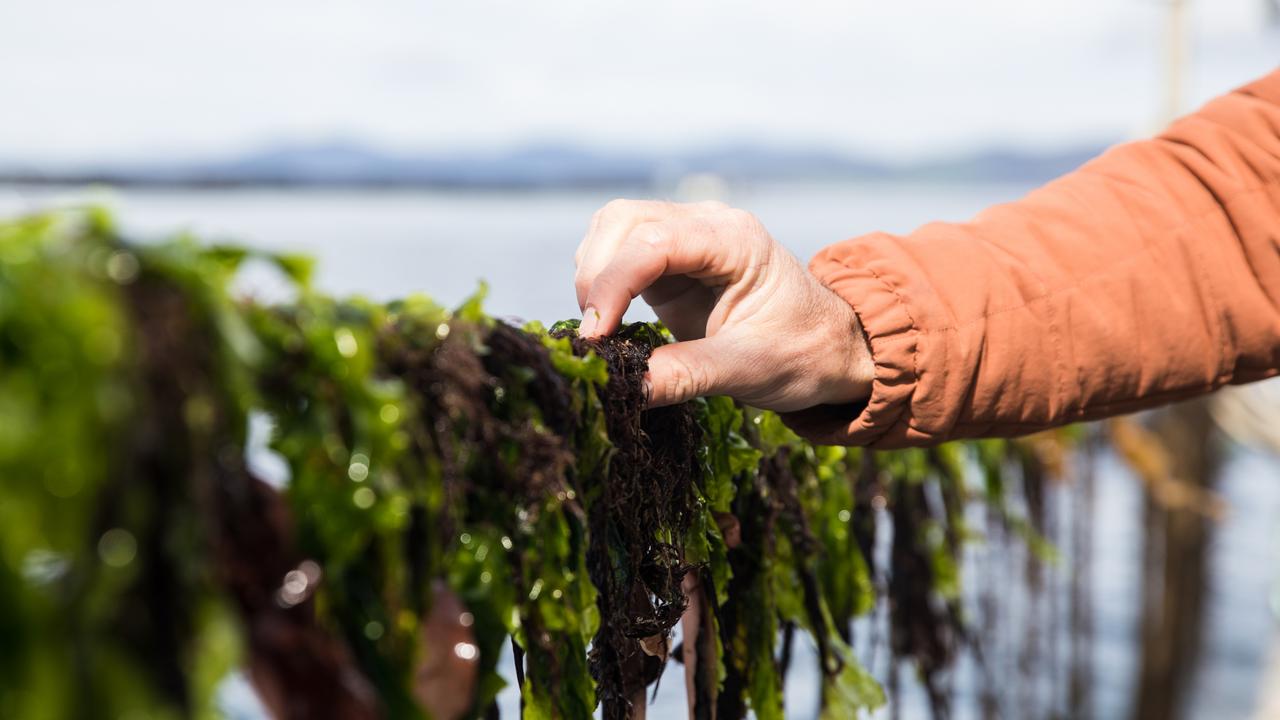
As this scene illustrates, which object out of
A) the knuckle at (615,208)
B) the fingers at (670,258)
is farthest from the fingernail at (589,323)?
the knuckle at (615,208)

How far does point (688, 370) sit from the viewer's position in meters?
1.74

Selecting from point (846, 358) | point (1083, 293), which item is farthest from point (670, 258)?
point (1083, 293)

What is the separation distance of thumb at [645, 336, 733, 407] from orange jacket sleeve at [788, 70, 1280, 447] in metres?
0.31

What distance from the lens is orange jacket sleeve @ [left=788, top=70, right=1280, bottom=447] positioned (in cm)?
201

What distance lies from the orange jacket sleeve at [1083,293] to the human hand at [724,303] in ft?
0.27

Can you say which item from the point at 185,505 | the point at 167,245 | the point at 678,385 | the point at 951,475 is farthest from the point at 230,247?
the point at 951,475

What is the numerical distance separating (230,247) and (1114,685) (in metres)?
20.8

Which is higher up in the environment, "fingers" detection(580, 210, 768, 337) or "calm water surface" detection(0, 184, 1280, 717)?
"fingers" detection(580, 210, 768, 337)

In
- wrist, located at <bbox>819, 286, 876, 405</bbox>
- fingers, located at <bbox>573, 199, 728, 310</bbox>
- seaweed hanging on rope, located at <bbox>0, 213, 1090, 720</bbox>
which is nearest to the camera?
seaweed hanging on rope, located at <bbox>0, 213, 1090, 720</bbox>

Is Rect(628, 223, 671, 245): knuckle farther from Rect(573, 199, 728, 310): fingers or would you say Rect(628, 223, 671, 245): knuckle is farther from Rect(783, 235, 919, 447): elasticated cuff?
Rect(783, 235, 919, 447): elasticated cuff

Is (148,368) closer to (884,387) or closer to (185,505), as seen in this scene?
(185,505)

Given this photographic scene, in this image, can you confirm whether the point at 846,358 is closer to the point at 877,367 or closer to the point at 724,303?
the point at 877,367

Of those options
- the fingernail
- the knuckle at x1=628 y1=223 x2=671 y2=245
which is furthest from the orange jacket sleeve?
the fingernail

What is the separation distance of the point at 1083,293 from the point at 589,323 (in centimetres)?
91
